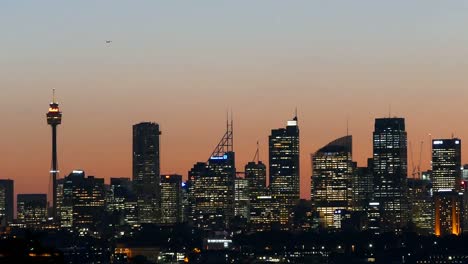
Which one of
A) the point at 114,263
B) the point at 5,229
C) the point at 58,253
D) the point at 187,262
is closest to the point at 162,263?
the point at 187,262

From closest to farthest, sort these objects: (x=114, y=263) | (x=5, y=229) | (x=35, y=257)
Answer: (x=35, y=257) < (x=5, y=229) < (x=114, y=263)

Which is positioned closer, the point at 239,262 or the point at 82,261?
the point at 82,261

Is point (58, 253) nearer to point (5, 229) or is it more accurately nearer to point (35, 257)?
point (35, 257)

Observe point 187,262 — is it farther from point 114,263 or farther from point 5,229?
point 5,229

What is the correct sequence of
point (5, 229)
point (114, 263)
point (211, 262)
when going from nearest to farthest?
point (5, 229)
point (114, 263)
point (211, 262)

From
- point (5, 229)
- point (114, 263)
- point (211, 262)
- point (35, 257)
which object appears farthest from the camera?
point (211, 262)

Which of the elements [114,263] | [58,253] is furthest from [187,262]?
[58,253]

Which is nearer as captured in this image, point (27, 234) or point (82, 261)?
point (27, 234)
